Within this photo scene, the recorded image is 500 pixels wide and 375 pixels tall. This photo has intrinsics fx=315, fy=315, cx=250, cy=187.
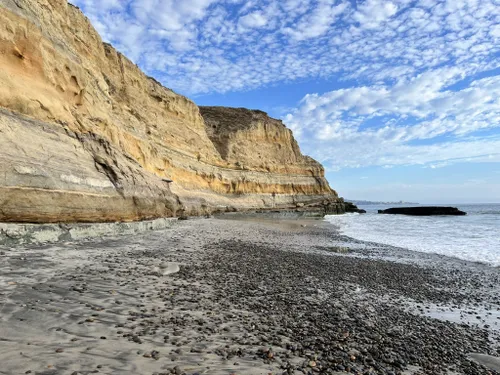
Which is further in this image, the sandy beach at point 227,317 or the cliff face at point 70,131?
the cliff face at point 70,131

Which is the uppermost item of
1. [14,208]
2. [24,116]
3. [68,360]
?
[24,116]

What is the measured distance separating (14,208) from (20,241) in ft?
3.13

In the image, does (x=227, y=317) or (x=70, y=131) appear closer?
(x=227, y=317)

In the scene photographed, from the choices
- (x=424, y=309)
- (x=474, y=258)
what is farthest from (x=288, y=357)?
(x=474, y=258)

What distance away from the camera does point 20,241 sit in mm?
8961

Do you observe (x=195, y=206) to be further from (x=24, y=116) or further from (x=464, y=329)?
(x=464, y=329)

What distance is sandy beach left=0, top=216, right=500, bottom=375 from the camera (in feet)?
11.6

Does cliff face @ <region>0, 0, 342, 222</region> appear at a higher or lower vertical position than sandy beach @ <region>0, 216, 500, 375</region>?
higher

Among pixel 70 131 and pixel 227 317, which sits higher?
pixel 70 131

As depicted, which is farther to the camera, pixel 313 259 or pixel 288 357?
pixel 313 259

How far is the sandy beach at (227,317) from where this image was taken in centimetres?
355

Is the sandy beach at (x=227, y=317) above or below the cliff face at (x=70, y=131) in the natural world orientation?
below

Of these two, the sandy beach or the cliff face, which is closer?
the sandy beach

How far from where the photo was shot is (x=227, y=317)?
5.02 m
